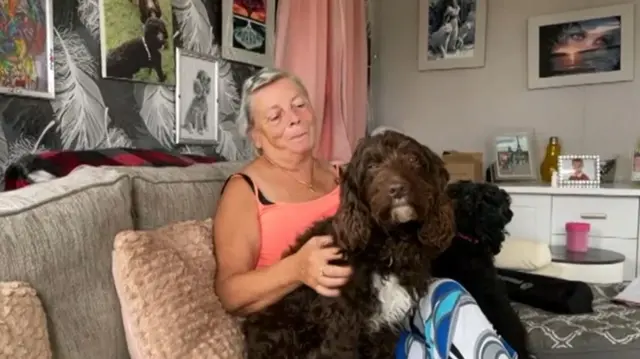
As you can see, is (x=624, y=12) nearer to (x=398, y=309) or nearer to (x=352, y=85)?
(x=352, y=85)

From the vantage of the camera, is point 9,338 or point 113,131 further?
point 113,131

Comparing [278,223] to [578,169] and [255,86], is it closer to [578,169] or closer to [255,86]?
[255,86]

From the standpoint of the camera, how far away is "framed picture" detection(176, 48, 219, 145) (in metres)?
2.04

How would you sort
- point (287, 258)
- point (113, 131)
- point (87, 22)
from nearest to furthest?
point (287, 258) → point (87, 22) → point (113, 131)

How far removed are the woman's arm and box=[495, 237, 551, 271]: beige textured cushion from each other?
3.81ft

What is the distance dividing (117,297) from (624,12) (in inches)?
111

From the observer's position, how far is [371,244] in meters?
1.22

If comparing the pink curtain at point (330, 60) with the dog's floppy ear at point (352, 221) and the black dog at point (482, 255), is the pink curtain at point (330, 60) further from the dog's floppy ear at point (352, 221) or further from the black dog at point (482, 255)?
the dog's floppy ear at point (352, 221)

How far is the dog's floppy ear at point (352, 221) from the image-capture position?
1176mm

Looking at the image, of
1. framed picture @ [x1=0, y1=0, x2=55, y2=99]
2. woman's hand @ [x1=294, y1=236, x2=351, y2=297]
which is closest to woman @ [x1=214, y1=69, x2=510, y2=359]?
woman's hand @ [x1=294, y1=236, x2=351, y2=297]

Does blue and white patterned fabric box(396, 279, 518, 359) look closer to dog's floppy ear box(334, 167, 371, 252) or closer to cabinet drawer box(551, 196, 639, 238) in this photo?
dog's floppy ear box(334, 167, 371, 252)

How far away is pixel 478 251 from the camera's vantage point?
1566 millimetres

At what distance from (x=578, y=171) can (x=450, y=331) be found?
186 cm

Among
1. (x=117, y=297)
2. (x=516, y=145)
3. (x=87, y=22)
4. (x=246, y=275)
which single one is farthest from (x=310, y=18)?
(x=117, y=297)
